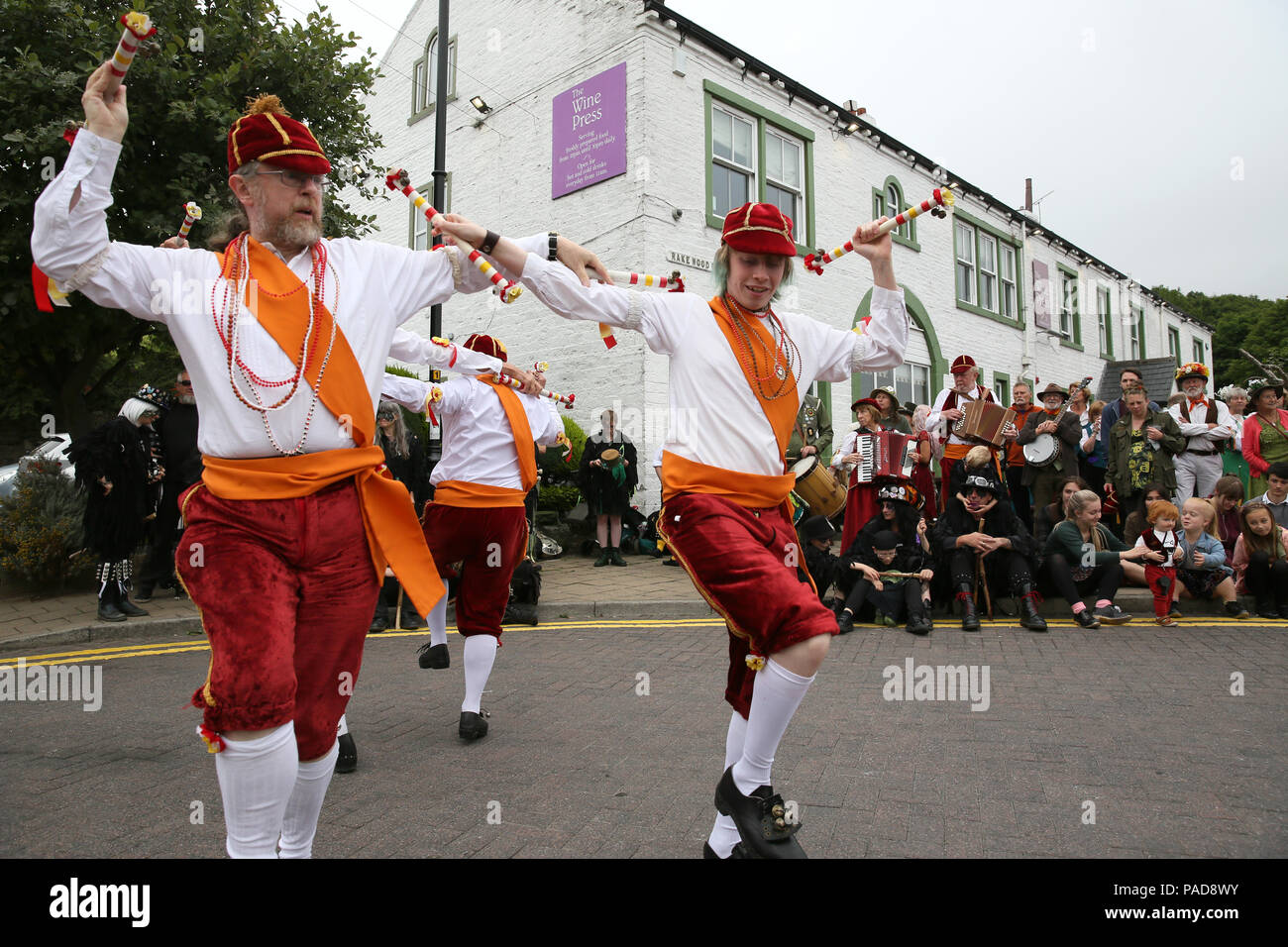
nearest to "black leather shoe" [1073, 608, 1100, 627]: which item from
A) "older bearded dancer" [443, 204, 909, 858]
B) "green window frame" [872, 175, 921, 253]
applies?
"older bearded dancer" [443, 204, 909, 858]

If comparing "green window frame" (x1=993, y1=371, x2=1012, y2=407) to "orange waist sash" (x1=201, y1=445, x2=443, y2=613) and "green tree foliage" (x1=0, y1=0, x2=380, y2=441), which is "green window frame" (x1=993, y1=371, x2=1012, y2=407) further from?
"orange waist sash" (x1=201, y1=445, x2=443, y2=613)

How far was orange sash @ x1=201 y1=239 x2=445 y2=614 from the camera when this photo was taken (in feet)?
7.72

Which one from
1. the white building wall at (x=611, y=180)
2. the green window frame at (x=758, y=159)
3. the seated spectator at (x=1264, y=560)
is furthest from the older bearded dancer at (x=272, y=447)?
the green window frame at (x=758, y=159)

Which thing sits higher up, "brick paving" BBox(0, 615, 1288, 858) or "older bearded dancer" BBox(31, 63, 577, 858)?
"older bearded dancer" BBox(31, 63, 577, 858)

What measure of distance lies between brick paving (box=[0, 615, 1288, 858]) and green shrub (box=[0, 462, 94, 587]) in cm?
339

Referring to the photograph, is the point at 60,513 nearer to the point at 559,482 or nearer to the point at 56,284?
the point at 559,482

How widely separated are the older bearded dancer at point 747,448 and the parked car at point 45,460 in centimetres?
736

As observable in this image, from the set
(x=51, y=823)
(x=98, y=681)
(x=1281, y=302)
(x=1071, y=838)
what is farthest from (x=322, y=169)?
(x=1281, y=302)

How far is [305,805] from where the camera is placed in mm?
2447

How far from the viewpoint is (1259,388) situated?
9977 millimetres

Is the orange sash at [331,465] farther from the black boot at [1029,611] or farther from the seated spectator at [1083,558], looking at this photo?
the seated spectator at [1083,558]

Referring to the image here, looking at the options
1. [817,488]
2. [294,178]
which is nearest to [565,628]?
[817,488]

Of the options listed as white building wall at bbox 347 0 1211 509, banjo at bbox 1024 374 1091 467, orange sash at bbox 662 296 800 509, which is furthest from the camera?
white building wall at bbox 347 0 1211 509

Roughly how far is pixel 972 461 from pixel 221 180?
28.2 feet
